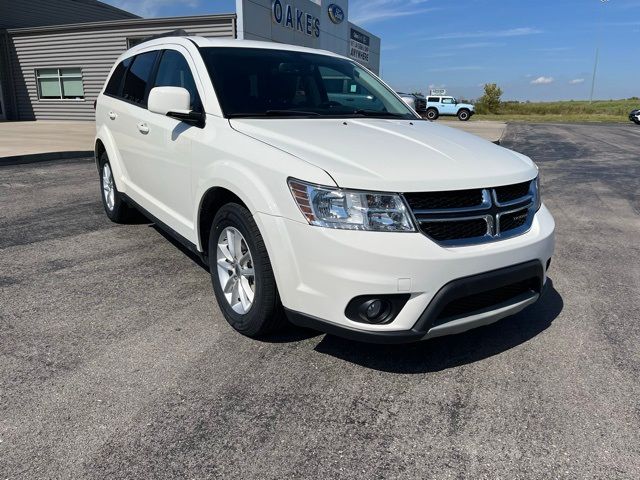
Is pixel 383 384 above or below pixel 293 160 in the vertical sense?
Answer: below

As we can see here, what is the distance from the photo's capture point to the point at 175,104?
341cm

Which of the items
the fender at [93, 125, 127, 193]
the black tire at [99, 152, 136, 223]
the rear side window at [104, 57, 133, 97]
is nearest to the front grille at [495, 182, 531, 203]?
the fender at [93, 125, 127, 193]

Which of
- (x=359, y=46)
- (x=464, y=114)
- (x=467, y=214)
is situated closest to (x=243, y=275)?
(x=467, y=214)

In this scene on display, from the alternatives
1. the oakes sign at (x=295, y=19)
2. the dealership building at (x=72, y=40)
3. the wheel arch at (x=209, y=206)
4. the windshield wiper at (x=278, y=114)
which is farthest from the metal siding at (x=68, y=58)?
the wheel arch at (x=209, y=206)

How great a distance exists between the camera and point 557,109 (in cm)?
6319

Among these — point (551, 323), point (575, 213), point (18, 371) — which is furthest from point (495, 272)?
point (575, 213)

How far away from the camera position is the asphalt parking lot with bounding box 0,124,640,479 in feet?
7.29

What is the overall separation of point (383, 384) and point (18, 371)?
1.96 m

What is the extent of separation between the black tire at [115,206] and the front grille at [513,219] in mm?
3885

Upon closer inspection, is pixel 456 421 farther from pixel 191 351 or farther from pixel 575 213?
pixel 575 213

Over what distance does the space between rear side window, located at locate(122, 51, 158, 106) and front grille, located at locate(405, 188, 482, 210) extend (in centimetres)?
300

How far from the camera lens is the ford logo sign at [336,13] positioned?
28.2 metres

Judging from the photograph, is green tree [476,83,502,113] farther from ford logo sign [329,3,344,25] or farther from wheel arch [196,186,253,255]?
wheel arch [196,186,253,255]

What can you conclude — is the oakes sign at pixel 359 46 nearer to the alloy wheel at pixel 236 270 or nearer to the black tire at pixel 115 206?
the black tire at pixel 115 206
